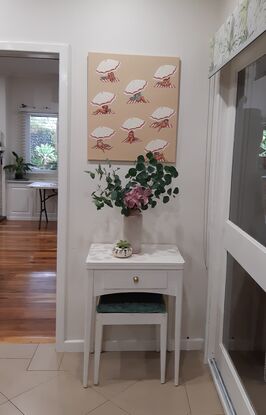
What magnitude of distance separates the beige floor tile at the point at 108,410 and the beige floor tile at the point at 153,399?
0.03 m

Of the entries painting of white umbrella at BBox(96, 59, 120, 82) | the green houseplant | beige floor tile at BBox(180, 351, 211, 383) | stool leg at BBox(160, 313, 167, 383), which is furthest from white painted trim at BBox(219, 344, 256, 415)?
painting of white umbrella at BBox(96, 59, 120, 82)

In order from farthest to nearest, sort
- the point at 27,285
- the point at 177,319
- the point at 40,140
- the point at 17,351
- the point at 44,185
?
the point at 40,140, the point at 44,185, the point at 27,285, the point at 17,351, the point at 177,319

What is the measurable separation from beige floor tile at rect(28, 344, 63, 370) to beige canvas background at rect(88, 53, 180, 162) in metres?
1.32

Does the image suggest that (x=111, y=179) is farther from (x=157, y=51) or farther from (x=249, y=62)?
(x=249, y=62)

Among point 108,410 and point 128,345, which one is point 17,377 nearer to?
point 108,410

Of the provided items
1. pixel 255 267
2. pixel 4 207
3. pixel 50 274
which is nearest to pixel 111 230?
pixel 255 267

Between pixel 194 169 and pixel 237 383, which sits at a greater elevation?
pixel 194 169

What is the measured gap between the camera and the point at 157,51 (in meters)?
2.20

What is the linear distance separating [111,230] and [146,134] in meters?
0.65

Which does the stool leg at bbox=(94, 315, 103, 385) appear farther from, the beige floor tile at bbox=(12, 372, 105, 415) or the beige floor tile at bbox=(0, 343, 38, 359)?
the beige floor tile at bbox=(0, 343, 38, 359)

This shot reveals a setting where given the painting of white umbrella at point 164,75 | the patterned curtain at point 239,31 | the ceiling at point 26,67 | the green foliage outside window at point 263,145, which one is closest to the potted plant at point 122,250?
the green foliage outside window at point 263,145

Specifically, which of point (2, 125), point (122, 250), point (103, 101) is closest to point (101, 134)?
point (103, 101)

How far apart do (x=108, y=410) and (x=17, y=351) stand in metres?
0.84

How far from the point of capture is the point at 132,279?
2.00m
